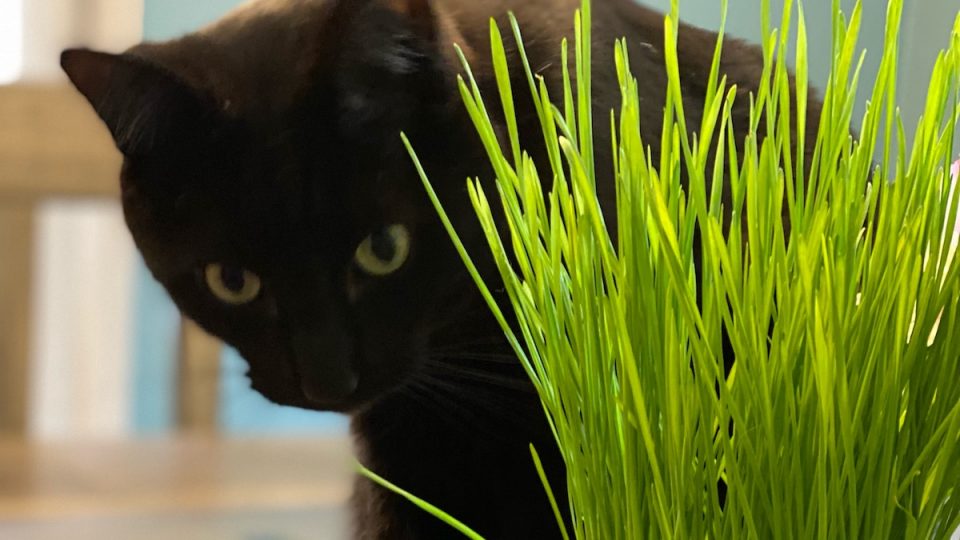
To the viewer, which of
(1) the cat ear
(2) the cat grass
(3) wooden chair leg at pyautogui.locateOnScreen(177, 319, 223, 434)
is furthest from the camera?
(3) wooden chair leg at pyautogui.locateOnScreen(177, 319, 223, 434)

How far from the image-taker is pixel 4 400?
2.43ft

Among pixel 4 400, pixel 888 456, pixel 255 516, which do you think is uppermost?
pixel 888 456

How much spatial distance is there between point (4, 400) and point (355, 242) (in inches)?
12.3

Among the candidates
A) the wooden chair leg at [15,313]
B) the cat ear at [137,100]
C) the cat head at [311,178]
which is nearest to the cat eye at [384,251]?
the cat head at [311,178]

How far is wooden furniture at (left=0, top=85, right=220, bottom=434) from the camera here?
73cm

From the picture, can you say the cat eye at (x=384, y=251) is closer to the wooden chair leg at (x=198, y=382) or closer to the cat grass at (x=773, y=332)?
the wooden chair leg at (x=198, y=382)

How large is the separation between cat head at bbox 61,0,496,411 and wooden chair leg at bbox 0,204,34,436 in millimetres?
104

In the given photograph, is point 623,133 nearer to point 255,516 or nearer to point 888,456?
point 888,456

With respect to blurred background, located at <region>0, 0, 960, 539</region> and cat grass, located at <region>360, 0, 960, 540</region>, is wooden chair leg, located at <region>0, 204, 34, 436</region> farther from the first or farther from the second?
cat grass, located at <region>360, 0, 960, 540</region>

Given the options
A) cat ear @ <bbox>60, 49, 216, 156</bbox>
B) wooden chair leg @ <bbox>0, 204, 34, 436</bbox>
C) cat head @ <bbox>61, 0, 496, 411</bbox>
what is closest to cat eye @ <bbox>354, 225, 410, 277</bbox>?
cat head @ <bbox>61, 0, 496, 411</bbox>

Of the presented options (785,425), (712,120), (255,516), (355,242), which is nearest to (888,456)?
(785,425)

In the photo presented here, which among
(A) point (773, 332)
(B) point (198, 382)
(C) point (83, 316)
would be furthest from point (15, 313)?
(A) point (773, 332)

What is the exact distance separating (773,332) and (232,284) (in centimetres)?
A: 46

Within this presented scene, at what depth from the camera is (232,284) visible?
0.72 meters
